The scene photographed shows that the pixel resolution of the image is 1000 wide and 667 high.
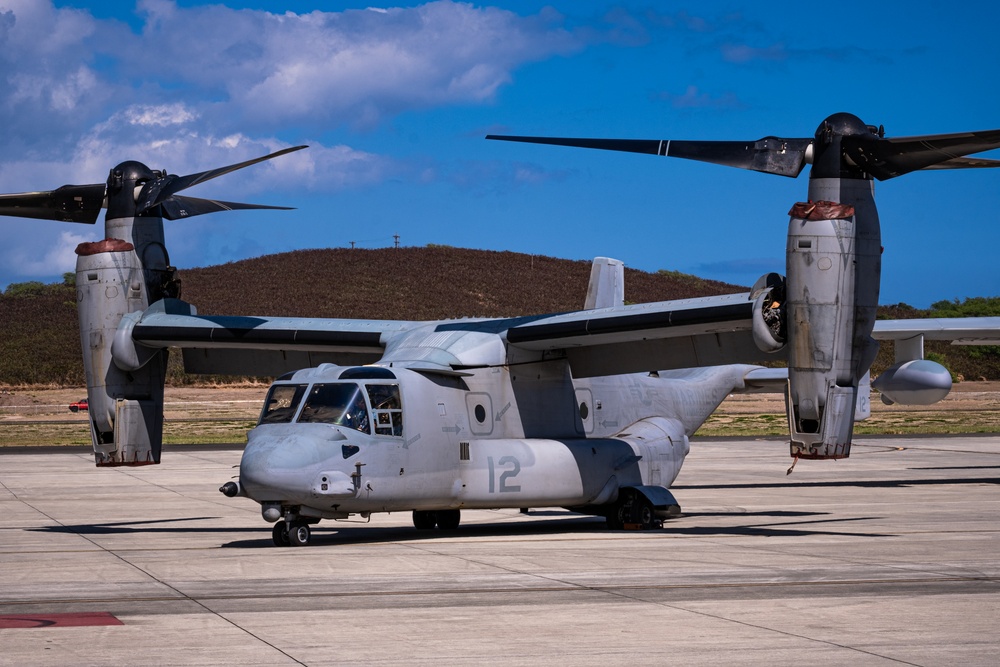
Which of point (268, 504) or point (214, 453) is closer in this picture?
point (268, 504)

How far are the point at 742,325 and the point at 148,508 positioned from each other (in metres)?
12.2

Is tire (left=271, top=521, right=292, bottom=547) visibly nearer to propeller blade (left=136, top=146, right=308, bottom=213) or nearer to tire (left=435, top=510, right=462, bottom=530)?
tire (left=435, top=510, right=462, bottom=530)

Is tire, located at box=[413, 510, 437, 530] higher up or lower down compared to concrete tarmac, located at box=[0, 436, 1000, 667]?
higher up

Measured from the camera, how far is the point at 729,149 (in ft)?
55.8

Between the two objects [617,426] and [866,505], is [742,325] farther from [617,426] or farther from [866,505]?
[866,505]

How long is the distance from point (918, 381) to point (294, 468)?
1342 centimetres

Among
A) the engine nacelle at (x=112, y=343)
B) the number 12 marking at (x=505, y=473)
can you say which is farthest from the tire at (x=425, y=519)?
the engine nacelle at (x=112, y=343)

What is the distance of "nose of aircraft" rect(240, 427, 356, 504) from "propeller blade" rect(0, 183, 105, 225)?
6070 millimetres

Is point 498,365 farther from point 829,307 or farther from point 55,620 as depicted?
point 55,620

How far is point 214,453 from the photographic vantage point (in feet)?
130

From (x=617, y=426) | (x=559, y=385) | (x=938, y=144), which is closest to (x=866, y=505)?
(x=617, y=426)

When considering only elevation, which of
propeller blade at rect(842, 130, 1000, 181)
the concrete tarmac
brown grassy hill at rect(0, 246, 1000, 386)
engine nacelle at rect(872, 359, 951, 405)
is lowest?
the concrete tarmac

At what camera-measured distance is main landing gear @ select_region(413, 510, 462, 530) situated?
18594mm

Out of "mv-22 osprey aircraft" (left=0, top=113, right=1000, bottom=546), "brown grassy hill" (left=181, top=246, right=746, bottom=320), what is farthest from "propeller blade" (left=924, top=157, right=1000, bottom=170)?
"brown grassy hill" (left=181, top=246, right=746, bottom=320)
